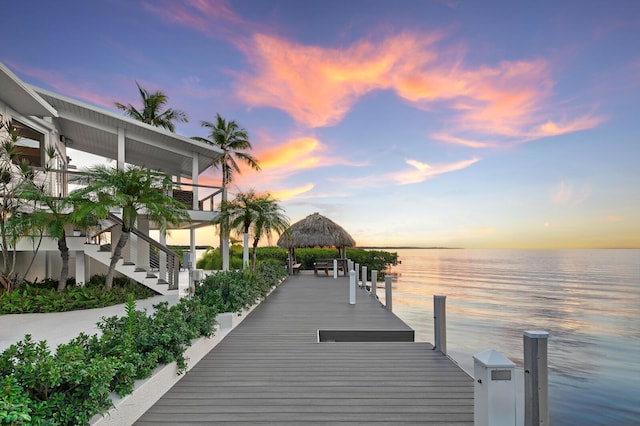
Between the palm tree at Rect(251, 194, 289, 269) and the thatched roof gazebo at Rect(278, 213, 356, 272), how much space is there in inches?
215

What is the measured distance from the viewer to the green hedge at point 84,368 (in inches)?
109

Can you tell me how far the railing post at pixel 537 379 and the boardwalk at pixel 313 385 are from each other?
2.07 feet

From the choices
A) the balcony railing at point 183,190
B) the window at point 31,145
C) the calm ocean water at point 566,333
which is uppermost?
the window at point 31,145

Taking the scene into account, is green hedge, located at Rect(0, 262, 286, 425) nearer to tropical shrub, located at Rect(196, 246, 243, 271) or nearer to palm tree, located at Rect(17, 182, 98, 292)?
palm tree, located at Rect(17, 182, 98, 292)

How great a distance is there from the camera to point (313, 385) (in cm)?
456

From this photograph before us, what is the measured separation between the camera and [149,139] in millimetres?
15148

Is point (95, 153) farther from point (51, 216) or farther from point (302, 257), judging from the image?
point (302, 257)

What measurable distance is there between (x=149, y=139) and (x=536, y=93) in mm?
15837

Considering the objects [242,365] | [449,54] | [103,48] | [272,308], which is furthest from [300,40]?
[242,365]

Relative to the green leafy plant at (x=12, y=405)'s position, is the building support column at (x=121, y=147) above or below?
above

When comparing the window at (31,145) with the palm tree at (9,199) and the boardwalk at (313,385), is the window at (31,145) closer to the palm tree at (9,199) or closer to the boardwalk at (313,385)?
the palm tree at (9,199)

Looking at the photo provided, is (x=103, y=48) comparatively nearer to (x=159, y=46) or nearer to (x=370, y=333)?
(x=159, y=46)

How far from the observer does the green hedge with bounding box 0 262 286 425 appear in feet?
9.08

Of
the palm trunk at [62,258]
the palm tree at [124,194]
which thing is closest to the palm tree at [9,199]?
the palm trunk at [62,258]
